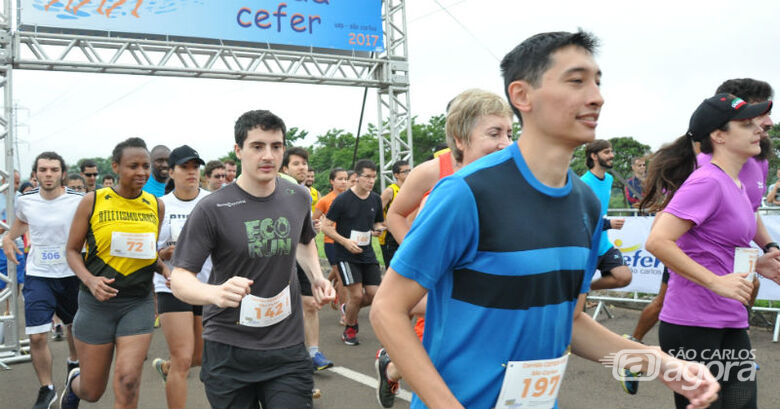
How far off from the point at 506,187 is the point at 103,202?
11.5 ft

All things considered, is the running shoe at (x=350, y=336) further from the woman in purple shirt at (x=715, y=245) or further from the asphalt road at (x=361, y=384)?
the woman in purple shirt at (x=715, y=245)

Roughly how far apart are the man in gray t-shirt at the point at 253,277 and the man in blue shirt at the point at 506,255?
1536mm

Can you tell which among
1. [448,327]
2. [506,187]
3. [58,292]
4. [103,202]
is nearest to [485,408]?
[448,327]

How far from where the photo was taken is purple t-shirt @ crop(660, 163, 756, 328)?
9.58 feet

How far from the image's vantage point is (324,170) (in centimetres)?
5066

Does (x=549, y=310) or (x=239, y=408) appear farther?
(x=239, y=408)

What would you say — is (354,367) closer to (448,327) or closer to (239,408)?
(239,408)

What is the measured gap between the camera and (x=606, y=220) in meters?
5.59

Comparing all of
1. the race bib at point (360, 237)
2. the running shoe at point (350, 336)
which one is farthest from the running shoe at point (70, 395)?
the race bib at point (360, 237)

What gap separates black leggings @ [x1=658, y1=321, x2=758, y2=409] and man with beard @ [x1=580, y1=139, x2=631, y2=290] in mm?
2385

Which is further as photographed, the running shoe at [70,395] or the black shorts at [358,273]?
the black shorts at [358,273]

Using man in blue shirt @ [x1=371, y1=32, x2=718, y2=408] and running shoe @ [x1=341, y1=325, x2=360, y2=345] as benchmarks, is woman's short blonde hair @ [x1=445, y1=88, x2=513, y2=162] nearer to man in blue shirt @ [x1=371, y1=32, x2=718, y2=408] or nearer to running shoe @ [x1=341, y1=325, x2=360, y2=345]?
man in blue shirt @ [x1=371, y1=32, x2=718, y2=408]

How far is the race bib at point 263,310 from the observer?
10.0 feet

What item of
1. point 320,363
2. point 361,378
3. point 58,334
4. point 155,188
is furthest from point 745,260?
point 58,334
